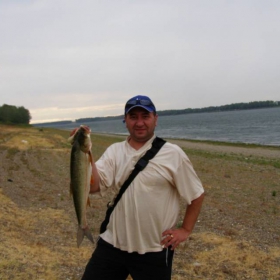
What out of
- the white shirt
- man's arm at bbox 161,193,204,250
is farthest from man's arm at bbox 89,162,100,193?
man's arm at bbox 161,193,204,250

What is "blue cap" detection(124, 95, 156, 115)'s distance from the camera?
3102mm

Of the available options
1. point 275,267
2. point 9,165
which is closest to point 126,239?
point 275,267

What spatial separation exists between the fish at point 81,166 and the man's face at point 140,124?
17.7 inches

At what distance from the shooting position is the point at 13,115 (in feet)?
296

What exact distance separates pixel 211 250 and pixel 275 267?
1.16 m

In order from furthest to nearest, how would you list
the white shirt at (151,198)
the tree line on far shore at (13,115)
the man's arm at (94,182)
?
1. the tree line on far shore at (13,115)
2. the man's arm at (94,182)
3. the white shirt at (151,198)

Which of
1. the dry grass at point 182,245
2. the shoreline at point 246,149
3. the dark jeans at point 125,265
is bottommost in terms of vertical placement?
the shoreline at point 246,149

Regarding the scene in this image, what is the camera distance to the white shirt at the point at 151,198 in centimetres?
295

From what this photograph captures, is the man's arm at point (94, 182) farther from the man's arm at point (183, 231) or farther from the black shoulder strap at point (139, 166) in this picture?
the man's arm at point (183, 231)

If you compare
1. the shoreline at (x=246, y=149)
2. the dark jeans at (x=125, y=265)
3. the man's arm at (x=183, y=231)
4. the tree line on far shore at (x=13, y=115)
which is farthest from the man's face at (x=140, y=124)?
the tree line on far shore at (x=13, y=115)

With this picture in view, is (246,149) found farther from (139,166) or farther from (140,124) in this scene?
(139,166)

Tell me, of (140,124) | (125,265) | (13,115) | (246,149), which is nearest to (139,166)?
(140,124)

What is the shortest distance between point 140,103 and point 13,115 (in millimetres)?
93777

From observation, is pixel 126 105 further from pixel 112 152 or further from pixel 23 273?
pixel 23 273
